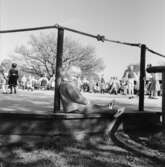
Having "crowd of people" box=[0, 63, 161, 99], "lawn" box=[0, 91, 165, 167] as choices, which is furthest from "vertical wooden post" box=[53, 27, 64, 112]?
"crowd of people" box=[0, 63, 161, 99]

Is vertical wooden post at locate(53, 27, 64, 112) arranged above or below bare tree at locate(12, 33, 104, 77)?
below

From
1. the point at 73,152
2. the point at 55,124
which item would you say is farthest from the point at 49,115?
the point at 73,152

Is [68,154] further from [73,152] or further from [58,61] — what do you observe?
[58,61]

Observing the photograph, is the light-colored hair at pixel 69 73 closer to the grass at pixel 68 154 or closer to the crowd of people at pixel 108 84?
the grass at pixel 68 154

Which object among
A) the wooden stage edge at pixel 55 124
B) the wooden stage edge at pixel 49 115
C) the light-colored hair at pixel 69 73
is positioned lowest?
the wooden stage edge at pixel 55 124

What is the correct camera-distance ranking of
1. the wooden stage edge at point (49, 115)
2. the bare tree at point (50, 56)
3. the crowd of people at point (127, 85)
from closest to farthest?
1. the wooden stage edge at point (49, 115)
2. the crowd of people at point (127, 85)
3. the bare tree at point (50, 56)

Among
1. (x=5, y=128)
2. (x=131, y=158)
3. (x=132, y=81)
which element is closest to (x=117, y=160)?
(x=131, y=158)

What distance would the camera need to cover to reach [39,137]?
416 centimetres

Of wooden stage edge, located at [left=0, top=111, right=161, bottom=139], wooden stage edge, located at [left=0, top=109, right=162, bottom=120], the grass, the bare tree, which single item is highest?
the bare tree

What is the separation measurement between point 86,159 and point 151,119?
1898mm

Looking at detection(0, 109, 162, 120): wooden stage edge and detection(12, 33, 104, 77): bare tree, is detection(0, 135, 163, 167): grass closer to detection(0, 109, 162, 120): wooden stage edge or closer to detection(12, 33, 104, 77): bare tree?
detection(0, 109, 162, 120): wooden stage edge

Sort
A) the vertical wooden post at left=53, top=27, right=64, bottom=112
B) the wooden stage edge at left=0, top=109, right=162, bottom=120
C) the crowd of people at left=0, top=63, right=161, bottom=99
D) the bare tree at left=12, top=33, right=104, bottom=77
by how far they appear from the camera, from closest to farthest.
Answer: the wooden stage edge at left=0, top=109, right=162, bottom=120 < the vertical wooden post at left=53, top=27, right=64, bottom=112 < the crowd of people at left=0, top=63, right=161, bottom=99 < the bare tree at left=12, top=33, right=104, bottom=77

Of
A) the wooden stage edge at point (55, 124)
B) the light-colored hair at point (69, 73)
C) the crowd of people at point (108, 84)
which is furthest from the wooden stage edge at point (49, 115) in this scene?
the crowd of people at point (108, 84)

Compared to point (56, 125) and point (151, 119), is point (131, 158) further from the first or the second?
point (151, 119)
